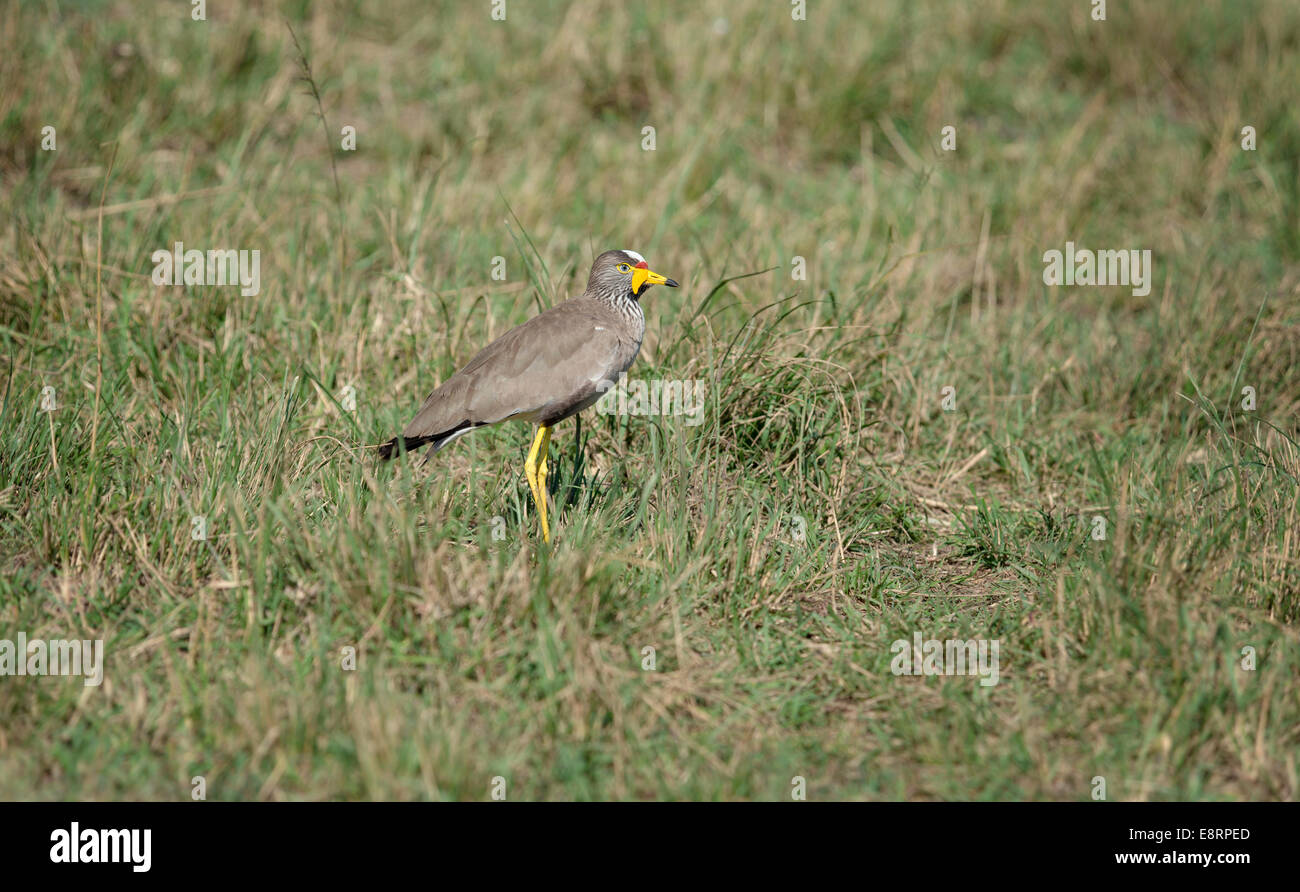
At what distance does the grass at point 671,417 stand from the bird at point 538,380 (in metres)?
0.27

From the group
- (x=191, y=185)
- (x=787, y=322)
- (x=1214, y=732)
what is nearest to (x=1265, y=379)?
(x=787, y=322)

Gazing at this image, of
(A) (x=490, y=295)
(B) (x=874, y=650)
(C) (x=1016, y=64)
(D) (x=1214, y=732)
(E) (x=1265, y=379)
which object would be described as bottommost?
(D) (x=1214, y=732)

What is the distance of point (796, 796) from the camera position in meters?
3.85

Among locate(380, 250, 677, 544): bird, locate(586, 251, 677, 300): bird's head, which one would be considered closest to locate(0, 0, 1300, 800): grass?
locate(380, 250, 677, 544): bird

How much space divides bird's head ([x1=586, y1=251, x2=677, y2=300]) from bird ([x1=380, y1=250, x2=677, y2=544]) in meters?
0.16

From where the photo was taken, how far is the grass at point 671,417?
3967 millimetres

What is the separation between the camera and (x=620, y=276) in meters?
5.35

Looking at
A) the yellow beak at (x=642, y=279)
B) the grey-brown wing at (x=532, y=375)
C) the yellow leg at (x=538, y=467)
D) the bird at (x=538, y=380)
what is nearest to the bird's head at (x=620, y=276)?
the yellow beak at (x=642, y=279)

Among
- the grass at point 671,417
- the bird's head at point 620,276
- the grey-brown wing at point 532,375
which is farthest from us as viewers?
the bird's head at point 620,276

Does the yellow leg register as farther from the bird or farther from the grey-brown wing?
the grey-brown wing

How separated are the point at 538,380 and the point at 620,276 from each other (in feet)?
2.51

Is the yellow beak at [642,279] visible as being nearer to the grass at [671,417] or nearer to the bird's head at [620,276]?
the bird's head at [620,276]
